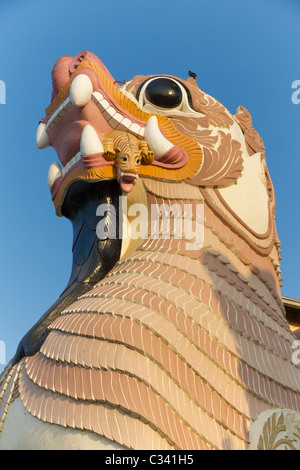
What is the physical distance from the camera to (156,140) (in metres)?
4.25

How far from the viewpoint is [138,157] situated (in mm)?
4156

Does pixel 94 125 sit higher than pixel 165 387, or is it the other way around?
pixel 94 125

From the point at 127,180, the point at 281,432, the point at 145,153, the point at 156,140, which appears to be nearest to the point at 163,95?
the point at 156,140

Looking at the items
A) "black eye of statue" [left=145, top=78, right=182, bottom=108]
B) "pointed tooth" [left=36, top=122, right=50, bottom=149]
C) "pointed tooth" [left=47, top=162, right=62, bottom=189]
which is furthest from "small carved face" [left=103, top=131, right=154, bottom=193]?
"pointed tooth" [left=36, top=122, right=50, bottom=149]

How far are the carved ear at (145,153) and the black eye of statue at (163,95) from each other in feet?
1.62

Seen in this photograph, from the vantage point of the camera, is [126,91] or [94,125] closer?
[94,125]

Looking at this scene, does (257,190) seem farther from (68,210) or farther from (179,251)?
(68,210)

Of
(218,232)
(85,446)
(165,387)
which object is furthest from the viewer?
(218,232)

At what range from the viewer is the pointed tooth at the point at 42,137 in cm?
476

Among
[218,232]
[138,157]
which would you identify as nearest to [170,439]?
[218,232]

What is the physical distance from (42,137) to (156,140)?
107 cm

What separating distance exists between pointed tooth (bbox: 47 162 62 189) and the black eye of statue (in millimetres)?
910
